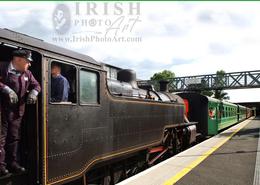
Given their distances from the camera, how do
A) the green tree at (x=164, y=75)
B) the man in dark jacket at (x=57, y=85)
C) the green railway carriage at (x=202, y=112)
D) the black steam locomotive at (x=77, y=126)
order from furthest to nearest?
the green tree at (x=164, y=75) < the green railway carriage at (x=202, y=112) < the man in dark jacket at (x=57, y=85) < the black steam locomotive at (x=77, y=126)

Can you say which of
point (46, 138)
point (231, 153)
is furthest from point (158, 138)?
point (46, 138)

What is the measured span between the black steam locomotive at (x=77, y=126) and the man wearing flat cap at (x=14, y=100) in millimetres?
148

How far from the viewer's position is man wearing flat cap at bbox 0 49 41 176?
3.27 m

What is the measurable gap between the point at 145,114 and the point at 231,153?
13.5 feet

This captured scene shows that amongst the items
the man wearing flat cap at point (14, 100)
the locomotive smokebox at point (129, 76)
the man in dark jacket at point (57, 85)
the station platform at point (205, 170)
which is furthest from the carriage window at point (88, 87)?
the locomotive smokebox at point (129, 76)

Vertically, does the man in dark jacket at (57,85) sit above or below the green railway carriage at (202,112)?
above

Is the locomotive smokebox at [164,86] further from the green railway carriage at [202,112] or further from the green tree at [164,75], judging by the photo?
the green tree at [164,75]

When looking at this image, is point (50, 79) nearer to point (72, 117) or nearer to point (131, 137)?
point (72, 117)

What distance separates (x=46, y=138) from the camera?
11.9ft

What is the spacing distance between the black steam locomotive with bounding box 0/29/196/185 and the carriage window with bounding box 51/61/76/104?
0.05ft

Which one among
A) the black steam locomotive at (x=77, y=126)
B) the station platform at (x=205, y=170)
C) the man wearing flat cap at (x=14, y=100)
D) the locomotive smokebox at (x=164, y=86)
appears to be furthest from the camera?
the locomotive smokebox at (x=164, y=86)

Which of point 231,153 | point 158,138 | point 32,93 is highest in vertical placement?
point 32,93

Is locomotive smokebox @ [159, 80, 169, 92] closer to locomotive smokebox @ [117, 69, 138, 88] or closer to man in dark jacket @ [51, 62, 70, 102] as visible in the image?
locomotive smokebox @ [117, 69, 138, 88]

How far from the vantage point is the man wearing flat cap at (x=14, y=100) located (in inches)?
129
